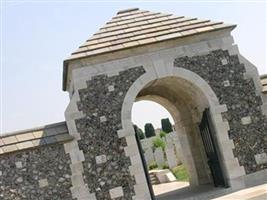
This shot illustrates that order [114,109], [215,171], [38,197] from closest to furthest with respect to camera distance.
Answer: [38,197], [114,109], [215,171]

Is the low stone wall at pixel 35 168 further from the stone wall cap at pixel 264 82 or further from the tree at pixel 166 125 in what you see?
the tree at pixel 166 125

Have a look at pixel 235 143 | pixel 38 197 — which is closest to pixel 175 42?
pixel 235 143

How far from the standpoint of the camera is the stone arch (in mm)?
12000

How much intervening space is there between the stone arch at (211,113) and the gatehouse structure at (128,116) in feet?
0.08

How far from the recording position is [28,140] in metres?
11.6

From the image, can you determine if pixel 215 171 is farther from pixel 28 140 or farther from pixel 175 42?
pixel 28 140

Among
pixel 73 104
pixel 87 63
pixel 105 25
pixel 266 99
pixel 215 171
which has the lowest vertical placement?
pixel 215 171

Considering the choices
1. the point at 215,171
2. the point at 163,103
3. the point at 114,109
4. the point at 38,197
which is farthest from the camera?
the point at 163,103

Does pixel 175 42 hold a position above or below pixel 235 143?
above

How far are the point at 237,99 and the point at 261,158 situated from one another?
1647mm

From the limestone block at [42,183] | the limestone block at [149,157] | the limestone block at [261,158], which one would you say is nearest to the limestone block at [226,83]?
the limestone block at [261,158]

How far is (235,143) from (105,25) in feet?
16.0

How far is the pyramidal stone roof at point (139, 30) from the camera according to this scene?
40.2ft

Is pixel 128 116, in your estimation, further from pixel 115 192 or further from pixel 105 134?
pixel 115 192
